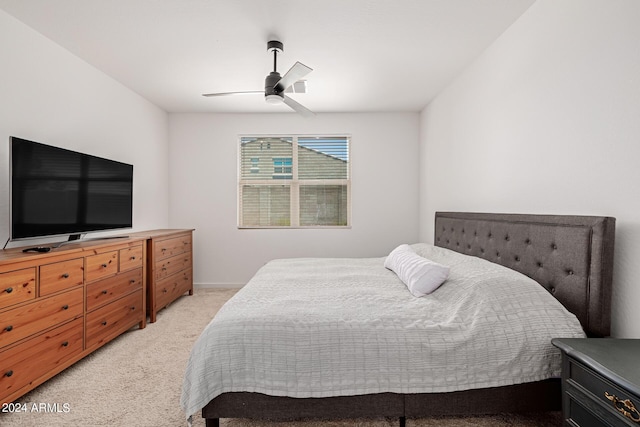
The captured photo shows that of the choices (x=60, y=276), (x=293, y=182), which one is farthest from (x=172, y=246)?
(x=293, y=182)

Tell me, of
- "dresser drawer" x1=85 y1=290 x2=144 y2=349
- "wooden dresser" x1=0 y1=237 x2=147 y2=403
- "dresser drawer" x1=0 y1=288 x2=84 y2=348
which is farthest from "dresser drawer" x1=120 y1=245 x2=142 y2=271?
"dresser drawer" x1=0 y1=288 x2=84 y2=348

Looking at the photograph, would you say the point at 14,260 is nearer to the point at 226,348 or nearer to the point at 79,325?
the point at 79,325

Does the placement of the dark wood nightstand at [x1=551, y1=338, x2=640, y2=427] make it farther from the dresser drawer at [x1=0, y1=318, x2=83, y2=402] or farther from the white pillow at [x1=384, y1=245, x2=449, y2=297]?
the dresser drawer at [x1=0, y1=318, x2=83, y2=402]

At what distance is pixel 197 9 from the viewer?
210 cm

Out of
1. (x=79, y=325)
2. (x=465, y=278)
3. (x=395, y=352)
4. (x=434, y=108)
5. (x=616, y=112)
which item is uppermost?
(x=434, y=108)

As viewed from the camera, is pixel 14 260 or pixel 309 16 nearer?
pixel 14 260

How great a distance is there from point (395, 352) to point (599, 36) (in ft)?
6.04

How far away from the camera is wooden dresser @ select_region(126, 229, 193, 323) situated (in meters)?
3.18

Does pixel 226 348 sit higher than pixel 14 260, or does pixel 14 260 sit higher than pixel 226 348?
pixel 14 260

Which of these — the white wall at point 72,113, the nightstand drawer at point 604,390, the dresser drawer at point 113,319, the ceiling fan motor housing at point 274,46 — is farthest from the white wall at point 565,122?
the white wall at point 72,113

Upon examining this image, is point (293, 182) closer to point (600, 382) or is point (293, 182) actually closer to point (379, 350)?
point (379, 350)

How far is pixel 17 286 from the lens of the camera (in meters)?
1.76

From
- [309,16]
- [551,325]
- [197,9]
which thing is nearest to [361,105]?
[309,16]

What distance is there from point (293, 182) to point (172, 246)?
1846 mm
